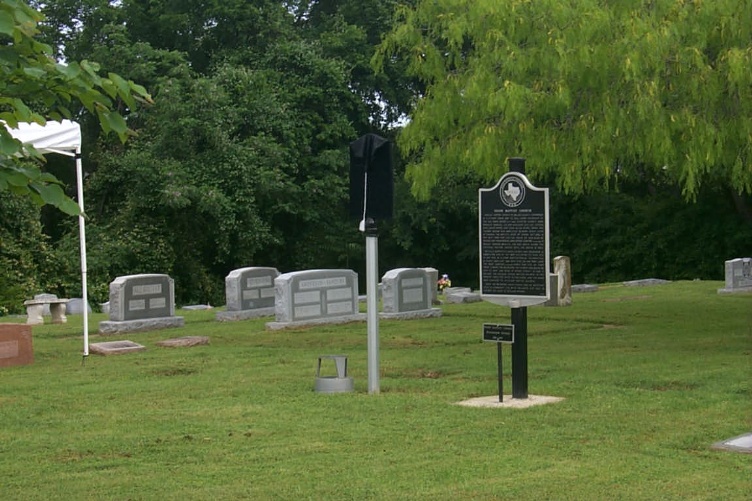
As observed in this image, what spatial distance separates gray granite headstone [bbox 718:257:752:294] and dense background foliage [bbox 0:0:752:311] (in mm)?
7688

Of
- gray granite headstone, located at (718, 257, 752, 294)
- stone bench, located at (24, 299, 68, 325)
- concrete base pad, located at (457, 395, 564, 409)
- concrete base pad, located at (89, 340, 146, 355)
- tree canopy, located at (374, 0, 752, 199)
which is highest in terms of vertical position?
tree canopy, located at (374, 0, 752, 199)

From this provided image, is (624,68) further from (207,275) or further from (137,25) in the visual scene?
(137,25)

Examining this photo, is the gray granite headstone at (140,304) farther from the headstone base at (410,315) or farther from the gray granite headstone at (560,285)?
the gray granite headstone at (560,285)

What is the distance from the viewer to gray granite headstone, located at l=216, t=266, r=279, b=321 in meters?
21.9

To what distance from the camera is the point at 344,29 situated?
Answer: 4044 cm

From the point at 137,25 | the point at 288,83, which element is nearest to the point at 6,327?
the point at 288,83

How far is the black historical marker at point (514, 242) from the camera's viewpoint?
34.2ft

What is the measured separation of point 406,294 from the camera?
21297mm

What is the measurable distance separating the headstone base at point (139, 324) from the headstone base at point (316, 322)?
1.87 meters

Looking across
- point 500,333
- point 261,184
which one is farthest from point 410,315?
point 261,184

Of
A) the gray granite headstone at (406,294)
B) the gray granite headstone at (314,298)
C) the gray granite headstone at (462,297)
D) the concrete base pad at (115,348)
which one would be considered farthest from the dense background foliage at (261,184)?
the concrete base pad at (115,348)

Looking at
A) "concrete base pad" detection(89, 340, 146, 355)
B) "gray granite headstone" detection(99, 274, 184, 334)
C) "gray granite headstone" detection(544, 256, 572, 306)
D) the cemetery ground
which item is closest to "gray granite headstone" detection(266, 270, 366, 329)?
"gray granite headstone" detection(99, 274, 184, 334)

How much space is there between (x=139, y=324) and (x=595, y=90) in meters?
9.14

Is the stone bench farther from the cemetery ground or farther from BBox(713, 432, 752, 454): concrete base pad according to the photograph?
BBox(713, 432, 752, 454): concrete base pad
